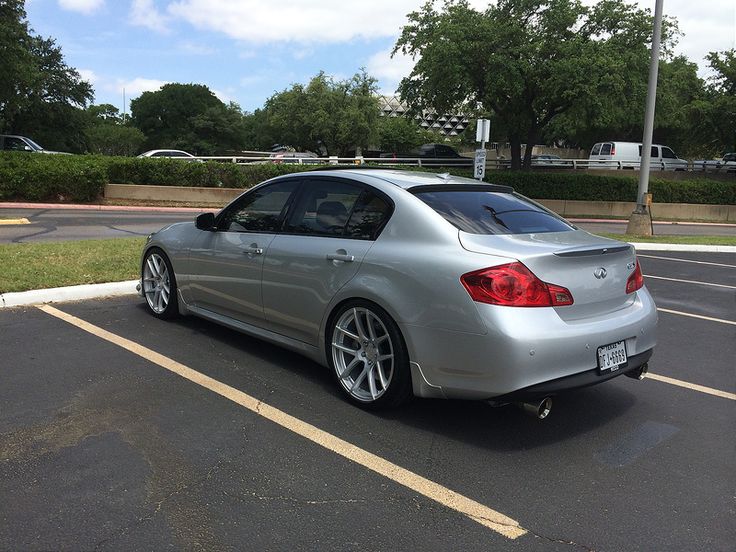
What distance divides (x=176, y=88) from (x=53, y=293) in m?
93.2

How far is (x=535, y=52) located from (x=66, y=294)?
23.2m

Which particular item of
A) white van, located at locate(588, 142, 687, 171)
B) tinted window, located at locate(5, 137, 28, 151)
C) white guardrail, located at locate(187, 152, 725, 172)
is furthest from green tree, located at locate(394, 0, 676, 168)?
tinted window, located at locate(5, 137, 28, 151)

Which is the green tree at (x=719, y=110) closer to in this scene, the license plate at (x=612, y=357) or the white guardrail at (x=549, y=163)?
the white guardrail at (x=549, y=163)

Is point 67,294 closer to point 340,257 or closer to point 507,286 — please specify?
point 340,257

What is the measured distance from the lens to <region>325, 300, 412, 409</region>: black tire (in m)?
3.90

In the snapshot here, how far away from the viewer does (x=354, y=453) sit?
3.54 meters

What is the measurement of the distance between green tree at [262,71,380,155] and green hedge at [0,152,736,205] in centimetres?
2141

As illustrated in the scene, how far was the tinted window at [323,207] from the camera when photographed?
4551 mm

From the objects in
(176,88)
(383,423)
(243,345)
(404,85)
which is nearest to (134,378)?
(243,345)

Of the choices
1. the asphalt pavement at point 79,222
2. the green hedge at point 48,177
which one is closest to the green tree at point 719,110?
the asphalt pavement at point 79,222

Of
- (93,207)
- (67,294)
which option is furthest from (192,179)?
(67,294)

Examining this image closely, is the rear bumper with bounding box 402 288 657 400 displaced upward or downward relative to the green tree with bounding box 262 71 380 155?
downward

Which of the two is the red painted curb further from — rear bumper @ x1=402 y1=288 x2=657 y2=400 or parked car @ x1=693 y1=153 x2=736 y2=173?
parked car @ x1=693 y1=153 x2=736 y2=173

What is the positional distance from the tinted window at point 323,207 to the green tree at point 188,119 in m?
81.8
